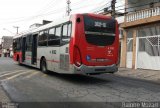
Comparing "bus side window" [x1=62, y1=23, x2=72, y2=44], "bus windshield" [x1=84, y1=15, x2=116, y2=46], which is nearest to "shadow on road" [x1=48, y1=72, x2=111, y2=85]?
"bus windshield" [x1=84, y1=15, x2=116, y2=46]

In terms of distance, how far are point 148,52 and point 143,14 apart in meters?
3.44

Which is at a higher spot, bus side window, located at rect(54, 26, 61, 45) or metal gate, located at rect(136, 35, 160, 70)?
bus side window, located at rect(54, 26, 61, 45)

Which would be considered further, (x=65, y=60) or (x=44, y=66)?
(x=44, y=66)

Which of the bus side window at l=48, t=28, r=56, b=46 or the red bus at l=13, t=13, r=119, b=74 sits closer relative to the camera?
the red bus at l=13, t=13, r=119, b=74

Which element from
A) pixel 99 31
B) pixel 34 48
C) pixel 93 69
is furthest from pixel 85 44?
pixel 34 48

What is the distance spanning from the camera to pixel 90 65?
43.1 ft

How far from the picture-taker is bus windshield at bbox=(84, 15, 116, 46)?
13.4 meters

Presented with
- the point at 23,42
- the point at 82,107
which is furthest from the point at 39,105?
the point at 23,42

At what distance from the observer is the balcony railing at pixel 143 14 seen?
76.1 feet

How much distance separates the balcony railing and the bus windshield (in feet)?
33.6

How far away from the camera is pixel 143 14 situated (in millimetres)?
24859

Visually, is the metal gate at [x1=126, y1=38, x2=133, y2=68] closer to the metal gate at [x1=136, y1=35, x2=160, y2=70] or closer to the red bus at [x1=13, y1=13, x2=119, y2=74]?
the metal gate at [x1=136, y1=35, x2=160, y2=70]

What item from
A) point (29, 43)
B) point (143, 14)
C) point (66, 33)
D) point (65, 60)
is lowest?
point (65, 60)

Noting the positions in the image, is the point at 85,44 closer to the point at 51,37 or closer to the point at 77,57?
the point at 77,57
